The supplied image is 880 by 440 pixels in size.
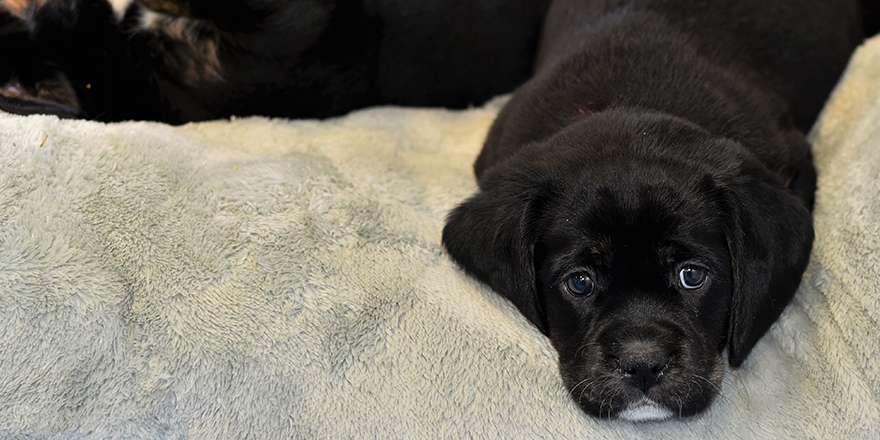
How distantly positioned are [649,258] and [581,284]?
0.76 ft

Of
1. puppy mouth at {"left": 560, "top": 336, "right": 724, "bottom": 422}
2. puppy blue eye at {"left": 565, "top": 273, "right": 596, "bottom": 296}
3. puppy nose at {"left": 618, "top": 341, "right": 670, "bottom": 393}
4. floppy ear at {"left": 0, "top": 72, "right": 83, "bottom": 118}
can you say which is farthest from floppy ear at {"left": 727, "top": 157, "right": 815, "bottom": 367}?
floppy ear at {"left": 0, "top": 72, "right": 83, "bottom": 118}

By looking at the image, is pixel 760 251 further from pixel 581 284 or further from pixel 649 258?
pixel 581 284

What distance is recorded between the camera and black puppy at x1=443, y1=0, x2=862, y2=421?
94.5 inches

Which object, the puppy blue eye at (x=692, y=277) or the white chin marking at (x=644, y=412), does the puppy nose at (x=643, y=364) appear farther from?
the puppy blue eye at (x=692, y=277)

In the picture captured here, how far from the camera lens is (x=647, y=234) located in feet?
7.88

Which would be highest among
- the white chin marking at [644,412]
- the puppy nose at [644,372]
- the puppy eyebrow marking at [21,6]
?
the puppy nose at [644,372]

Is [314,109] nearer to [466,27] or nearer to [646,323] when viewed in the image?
[466,27]

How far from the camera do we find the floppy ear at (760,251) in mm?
2424

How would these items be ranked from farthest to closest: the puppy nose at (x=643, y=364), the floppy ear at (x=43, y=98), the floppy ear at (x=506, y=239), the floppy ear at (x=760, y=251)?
the floppy ear at (x=43, y=98) → the floppy ear at (x=506, y=239) → the floppy ear at (x=760, y=251) → the puppy nose at (x=643, y=364)

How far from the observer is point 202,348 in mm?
2496

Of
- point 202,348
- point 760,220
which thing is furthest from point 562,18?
point 202,348

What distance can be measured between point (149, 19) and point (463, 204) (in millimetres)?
2049

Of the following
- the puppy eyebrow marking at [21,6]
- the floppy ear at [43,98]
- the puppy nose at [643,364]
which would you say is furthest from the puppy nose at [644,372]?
the puppy eyebrow marking at [21,6]

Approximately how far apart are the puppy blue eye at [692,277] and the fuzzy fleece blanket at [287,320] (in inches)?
14.2
